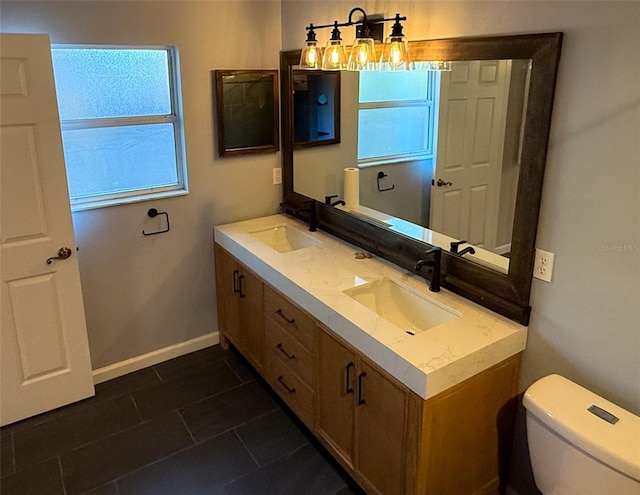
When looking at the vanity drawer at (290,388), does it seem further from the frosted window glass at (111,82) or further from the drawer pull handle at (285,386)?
the frosted window glass at (111,82)

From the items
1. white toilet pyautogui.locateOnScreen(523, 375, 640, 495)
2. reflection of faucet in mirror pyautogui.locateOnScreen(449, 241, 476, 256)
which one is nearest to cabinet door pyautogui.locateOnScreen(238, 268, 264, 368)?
reflection of faucet in mirror pyautogui.locateOnScreen(449, 241, 476, 256)

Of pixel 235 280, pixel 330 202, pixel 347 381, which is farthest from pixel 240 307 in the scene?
pixel 347 381

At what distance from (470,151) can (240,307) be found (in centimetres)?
156

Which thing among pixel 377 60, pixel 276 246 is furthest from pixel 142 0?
pixel 276 246

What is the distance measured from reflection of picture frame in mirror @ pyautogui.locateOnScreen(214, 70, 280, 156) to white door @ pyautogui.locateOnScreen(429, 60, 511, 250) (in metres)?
1.20

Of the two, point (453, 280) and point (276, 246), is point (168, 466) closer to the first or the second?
point (276, 246)

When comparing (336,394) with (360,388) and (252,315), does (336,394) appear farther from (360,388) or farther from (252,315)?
(252,315)

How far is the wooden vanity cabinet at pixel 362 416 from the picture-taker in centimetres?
194

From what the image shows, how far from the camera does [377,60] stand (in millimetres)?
2256

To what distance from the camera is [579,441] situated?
163 cm

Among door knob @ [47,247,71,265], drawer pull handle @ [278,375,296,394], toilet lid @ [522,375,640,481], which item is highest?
door knob @ [47,247,71,265]

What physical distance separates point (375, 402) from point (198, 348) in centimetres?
169

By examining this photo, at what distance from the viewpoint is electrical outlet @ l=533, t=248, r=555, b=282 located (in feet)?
6.25

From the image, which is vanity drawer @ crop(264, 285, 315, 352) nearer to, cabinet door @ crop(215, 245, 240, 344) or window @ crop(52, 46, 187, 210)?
cabinet door @ crop(215, 245, 240, 344)
